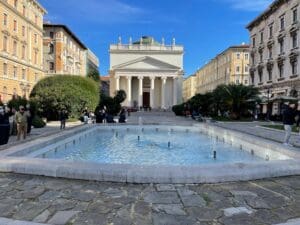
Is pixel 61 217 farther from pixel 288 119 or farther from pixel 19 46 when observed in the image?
pixel 19 46

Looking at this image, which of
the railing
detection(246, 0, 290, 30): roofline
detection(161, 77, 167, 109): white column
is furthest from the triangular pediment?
detection(246, 0, 290, 30): roofline

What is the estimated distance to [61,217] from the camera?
4.54 m

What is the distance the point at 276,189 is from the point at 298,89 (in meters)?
33.4

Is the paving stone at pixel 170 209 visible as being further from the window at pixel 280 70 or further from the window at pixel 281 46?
the window at pixel 281 46

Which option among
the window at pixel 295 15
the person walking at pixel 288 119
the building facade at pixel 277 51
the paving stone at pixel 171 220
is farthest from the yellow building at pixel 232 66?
the paving stone at pixel 171 220

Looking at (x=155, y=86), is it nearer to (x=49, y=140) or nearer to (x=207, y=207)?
(x=49, y=140)

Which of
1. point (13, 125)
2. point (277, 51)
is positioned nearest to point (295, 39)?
point (277, 51)

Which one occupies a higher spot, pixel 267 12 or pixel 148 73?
pixel 267 12

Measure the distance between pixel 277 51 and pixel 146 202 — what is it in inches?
1637

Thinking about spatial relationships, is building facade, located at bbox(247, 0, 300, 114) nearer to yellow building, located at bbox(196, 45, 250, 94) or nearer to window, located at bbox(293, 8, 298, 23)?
window, located at bbox(293, 8, 298, 23)

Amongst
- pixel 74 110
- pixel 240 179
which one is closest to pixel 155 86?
pixel 74 110

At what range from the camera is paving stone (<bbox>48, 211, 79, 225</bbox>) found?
4380 mm

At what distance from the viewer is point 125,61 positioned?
76062 mm

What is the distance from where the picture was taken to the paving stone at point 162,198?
17.2 ft
